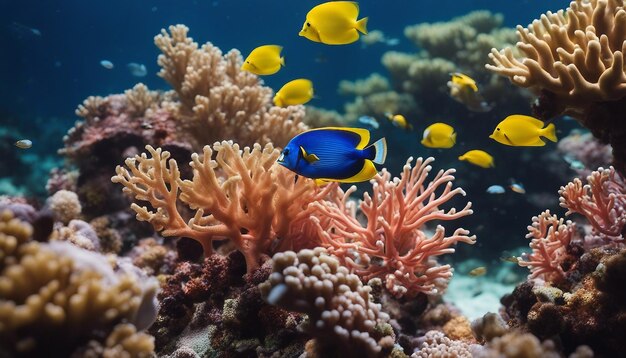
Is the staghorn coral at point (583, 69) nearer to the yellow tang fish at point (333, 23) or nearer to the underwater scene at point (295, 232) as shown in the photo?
the underwater scene at point (295, 232)

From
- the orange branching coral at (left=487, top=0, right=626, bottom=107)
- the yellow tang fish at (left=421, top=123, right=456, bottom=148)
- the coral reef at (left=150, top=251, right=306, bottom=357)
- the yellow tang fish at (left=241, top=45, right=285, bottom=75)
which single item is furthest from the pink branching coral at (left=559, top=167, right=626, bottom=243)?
the yellow tang fish at (left=241, top=45, right=285, bottom=75)

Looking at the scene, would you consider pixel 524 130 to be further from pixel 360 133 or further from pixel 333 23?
pixel 360 133

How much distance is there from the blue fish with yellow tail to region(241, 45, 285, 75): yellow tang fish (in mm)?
2649

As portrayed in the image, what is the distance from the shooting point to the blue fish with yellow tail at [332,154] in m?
2.53

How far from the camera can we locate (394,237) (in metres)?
3.56

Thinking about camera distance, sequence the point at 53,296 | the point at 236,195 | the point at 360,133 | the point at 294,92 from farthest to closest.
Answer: the point at 294,92 → the point at 236,195 → the point at 360,133 → the point at 53,296

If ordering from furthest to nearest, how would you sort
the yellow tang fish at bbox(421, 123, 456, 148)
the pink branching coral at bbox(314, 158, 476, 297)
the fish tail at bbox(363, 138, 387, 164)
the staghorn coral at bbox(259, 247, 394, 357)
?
the yellow tang fish at bbox(421, 123, 456, 148) < the pink branching coral at bbox(314, 158, 476, 297) < the fish tail at bbox(363, 138, 387, 164) < the staghorn coral at bbox(259, 247, 394, 357)

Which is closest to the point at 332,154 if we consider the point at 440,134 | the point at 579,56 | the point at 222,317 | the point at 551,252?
the point at 222,317

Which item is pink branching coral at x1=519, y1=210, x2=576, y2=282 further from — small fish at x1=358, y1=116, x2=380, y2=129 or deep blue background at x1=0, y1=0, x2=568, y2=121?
deep blue background at x1=0, y1=0, x2=568, y2=121

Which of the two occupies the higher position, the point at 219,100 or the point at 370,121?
the point at 370,121

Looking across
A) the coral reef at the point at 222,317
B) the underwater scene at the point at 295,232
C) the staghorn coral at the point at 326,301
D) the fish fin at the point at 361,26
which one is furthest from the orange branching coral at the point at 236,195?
the fish fin at the point at 361,26

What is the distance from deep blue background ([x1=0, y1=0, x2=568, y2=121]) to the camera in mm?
42750

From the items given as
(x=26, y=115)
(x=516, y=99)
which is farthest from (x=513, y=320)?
(x=26, y=115)

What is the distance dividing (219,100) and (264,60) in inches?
42.3
